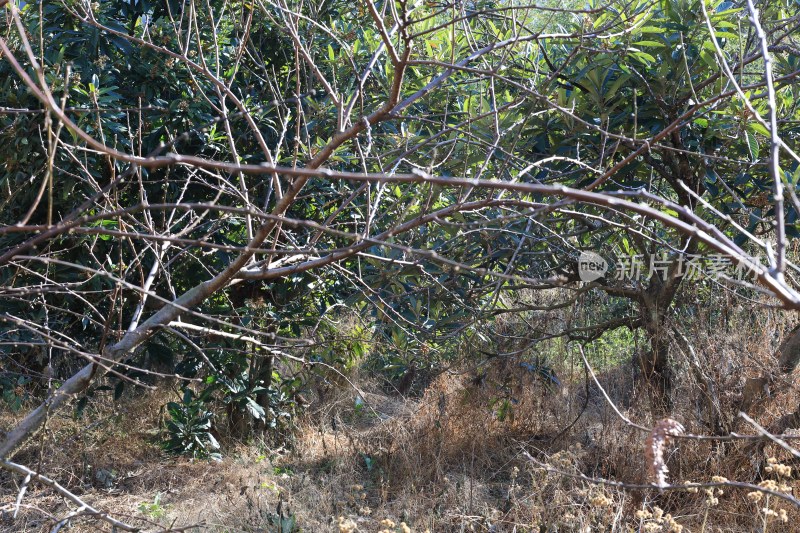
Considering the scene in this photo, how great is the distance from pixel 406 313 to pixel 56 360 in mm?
2475

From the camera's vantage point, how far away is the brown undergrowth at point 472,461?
323cm

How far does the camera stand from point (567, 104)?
3207 mm

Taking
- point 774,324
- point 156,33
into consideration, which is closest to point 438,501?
point 774,324

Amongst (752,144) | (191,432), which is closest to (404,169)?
(752,144)

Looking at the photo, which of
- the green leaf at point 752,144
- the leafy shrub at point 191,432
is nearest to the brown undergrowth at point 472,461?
the leafy shrub at point 191,432

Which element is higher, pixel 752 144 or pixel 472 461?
pixel 752 144

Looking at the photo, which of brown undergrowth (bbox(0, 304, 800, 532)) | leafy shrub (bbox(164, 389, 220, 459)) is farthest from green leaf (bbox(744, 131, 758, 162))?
leafy shrub (bbox(164, 389, 220, 459))

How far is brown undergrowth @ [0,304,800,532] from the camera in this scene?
3230mm

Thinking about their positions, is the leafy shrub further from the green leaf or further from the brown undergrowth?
the green leaf

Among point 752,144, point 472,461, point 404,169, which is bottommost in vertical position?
point 472,461

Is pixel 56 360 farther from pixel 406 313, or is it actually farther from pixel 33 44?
pixel 406 313

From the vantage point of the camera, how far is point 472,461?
4.09 meters

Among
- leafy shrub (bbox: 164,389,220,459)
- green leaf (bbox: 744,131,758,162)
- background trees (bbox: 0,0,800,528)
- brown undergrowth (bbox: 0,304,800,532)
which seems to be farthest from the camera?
leafy shrub (bbox: 164,389,220,459)

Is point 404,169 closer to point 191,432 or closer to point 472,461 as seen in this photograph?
point 472,461
